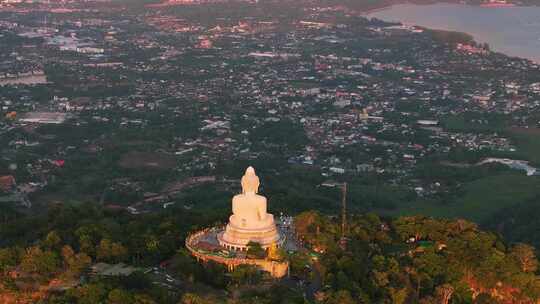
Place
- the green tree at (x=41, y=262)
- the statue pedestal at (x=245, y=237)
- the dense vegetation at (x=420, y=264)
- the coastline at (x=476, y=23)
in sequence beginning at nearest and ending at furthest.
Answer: the dense vegetation at (x=420, y=264)
the green tree at (x=41, y=262)
the statue pedestal at (x=245, y=237)
the coastline at (x=476, y=23)

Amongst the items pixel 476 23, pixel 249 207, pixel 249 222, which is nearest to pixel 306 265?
pixel 249 222

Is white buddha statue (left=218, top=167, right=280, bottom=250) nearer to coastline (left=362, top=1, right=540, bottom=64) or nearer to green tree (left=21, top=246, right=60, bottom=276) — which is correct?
green tree (left=21, top=246, right=60, bottom=276)

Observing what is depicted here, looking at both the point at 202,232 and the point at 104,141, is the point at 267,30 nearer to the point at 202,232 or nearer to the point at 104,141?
the point at 104,141

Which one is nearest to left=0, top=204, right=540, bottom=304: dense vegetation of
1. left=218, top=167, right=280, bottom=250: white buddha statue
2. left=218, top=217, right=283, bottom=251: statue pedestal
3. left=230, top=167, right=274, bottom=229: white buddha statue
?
left=218, top=217, right=283, bottom=251: statue pedestal

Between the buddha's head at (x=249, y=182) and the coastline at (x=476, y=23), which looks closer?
the buddha's head at (x=249, y=182)

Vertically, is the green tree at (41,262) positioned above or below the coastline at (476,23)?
above

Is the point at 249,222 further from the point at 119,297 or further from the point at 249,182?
the point at 119,297

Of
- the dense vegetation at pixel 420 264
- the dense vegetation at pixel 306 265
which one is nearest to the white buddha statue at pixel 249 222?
the dense vegetation at pixel 306 265

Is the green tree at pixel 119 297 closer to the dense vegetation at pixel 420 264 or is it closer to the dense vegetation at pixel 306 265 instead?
the dense vegetation at pixel 306 265
